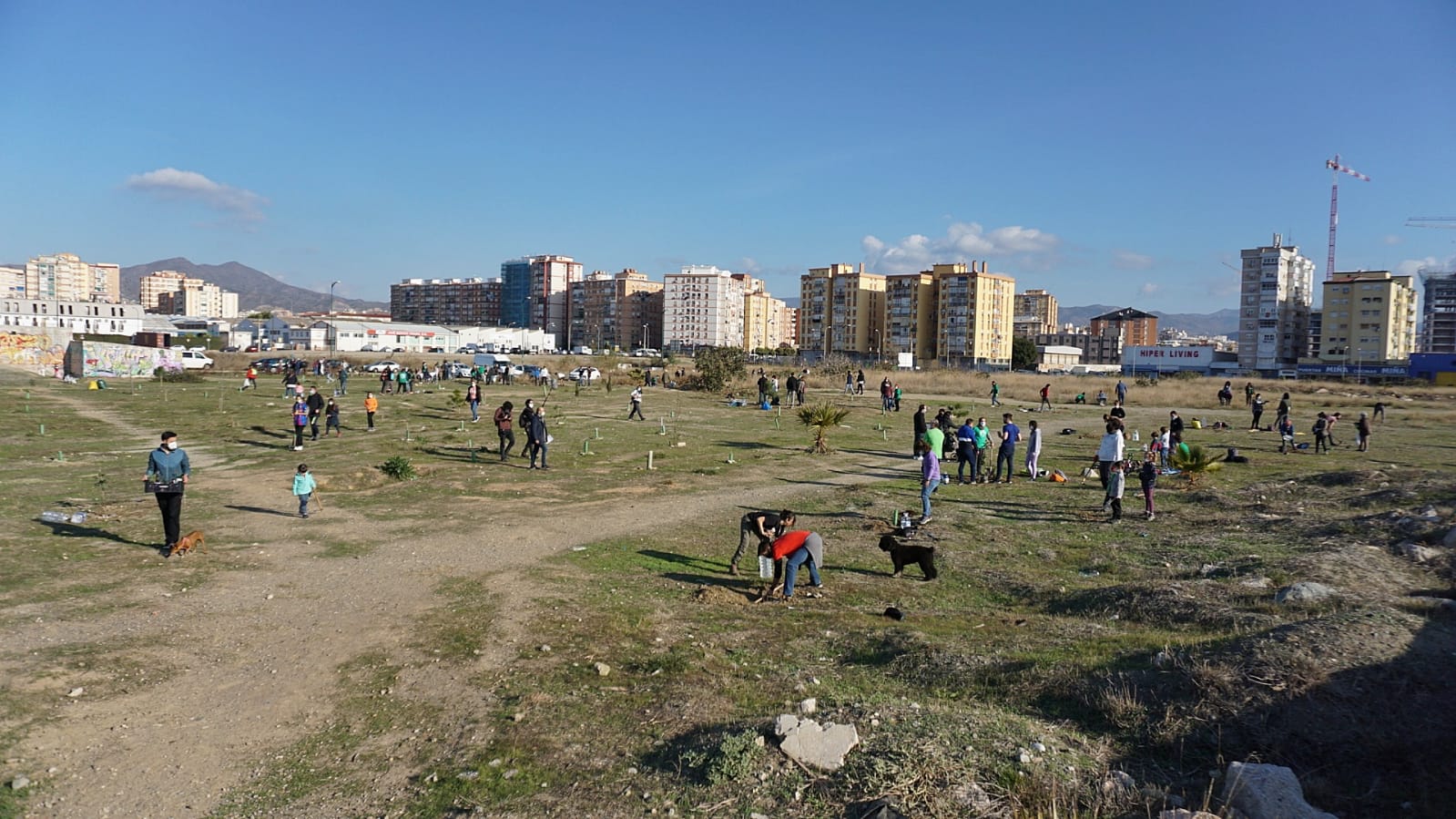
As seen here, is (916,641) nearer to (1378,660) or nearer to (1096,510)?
(1378,660)

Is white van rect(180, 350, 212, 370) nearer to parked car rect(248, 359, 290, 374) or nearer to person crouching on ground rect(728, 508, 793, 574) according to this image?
parked car rect(248, 359, 290, 374)

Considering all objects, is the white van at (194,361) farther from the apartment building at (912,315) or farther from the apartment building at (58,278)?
the apartment building at (58,278)

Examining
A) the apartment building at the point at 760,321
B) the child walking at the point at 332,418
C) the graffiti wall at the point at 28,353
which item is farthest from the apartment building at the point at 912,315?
the child walking at the point at 332,418

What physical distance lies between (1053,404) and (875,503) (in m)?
34.1

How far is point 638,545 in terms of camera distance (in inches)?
526

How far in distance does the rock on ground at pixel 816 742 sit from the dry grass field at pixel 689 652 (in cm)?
11

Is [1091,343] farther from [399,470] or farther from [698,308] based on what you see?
[399,470]

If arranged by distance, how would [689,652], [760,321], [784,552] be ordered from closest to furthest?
1. [689,652]
2. [784,552]
3. [760,321]

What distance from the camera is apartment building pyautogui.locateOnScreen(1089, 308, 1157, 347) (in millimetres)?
188625

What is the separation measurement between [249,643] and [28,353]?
61.6 meters

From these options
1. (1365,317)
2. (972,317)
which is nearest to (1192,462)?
(972,317)

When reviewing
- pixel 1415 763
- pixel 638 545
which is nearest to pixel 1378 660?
pixel 1415 763

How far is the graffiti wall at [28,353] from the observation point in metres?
54.1

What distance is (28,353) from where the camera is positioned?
179 ft
